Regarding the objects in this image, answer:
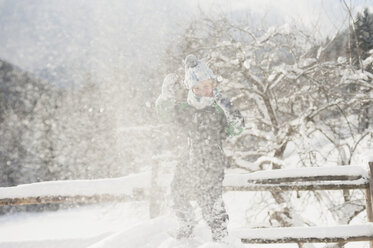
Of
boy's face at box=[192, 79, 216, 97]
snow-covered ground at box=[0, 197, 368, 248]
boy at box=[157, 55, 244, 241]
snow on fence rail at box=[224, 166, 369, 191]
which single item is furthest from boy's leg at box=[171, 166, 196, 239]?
boy's face at box=[192, 79, 216, 97]

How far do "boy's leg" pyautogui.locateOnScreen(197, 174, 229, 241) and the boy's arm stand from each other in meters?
0.46

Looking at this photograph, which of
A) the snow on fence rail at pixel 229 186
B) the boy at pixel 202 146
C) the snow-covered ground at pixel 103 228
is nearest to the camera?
the boy at pixel 202 146

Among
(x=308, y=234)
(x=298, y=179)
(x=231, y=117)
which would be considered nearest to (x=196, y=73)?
(x=231, y=117)

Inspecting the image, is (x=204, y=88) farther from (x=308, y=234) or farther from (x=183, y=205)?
(x=308, y=234)

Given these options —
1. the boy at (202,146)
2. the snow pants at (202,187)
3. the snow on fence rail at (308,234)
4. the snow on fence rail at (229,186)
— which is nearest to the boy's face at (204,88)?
the boy at (202,146)

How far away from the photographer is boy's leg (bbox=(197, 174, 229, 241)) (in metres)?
2.34

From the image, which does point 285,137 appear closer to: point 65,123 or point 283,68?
point 283,68

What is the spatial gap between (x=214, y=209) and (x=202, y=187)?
0.21 metres

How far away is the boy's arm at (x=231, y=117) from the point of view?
8.28 ft

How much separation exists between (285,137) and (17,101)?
873 inches

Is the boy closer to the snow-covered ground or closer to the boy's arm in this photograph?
the boy's arm

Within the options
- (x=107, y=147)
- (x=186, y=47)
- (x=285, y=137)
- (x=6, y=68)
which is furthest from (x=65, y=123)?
(x=285, y=137)

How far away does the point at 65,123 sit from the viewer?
23703mm

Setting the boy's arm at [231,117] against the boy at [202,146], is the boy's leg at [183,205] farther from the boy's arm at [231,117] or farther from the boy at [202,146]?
the boy's arm at [231,117]
